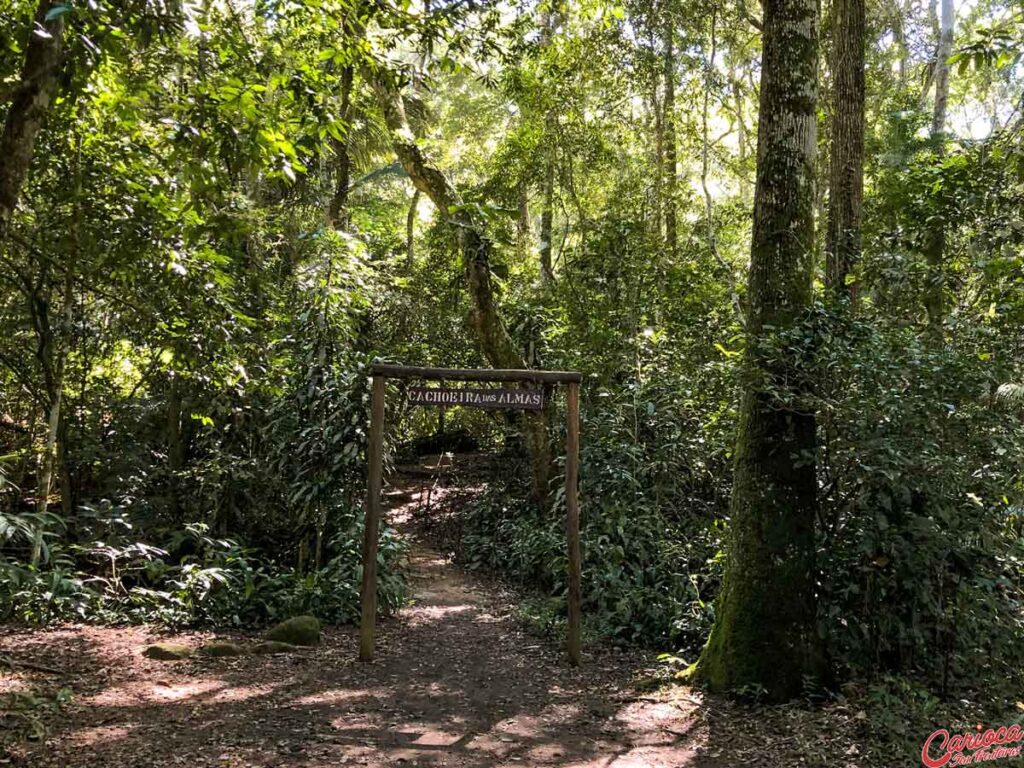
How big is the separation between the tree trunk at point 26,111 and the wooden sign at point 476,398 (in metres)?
3.23

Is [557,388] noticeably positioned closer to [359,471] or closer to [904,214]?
[359,471]

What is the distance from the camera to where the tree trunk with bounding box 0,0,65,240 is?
4.03 metres

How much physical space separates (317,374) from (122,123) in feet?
11.3

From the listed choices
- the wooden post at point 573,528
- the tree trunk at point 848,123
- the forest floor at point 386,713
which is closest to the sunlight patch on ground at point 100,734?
the forest floor at point 386,713

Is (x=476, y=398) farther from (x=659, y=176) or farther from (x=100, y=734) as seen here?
(x=659, y=176)

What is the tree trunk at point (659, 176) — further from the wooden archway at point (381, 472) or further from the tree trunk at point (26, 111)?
the tree trunk at point (26, 111)

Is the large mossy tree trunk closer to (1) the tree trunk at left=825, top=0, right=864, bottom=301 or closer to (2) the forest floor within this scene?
(2) the forest floor

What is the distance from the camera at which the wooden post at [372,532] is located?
613 centimetres

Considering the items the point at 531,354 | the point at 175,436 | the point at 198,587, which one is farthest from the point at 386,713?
the point at 531,354

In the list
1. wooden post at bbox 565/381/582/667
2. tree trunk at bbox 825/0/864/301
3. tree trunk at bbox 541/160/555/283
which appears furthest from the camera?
tree trunk at bbox 541/160/555/283

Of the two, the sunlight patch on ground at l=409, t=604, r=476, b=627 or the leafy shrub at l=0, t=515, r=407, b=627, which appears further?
the sunlight patch on ground at l=409, t=604, r=476, b=627

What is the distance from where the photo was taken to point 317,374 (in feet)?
27.5

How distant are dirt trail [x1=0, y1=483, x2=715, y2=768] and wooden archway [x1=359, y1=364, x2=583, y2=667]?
326 mm

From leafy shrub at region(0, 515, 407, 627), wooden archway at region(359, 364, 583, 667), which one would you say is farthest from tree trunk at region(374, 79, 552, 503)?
wooden archway at region(359, 364, 583, 667)
